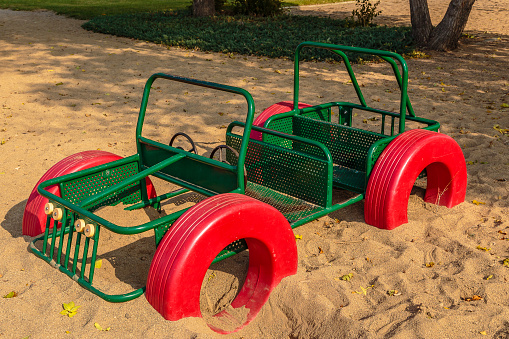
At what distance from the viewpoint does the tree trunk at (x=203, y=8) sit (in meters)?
15.4

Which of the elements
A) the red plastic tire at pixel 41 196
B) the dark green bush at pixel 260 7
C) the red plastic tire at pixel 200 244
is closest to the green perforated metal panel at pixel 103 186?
the red plastic tire at pixel 41 196

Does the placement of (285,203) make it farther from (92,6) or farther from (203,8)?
(92,6)

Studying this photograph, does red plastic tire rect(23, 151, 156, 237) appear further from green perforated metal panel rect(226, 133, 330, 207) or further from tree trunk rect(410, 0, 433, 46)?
tree trunk rect(410, 0, 433, 46)

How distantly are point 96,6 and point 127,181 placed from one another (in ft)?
59.4

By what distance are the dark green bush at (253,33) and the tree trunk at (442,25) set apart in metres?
0.34

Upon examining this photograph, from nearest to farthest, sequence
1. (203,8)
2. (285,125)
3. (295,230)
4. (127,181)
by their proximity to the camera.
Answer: (127,181) → (295,230) → (285,125) → (203,8)


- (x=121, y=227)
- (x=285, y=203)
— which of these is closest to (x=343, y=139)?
(x=285, y=203)

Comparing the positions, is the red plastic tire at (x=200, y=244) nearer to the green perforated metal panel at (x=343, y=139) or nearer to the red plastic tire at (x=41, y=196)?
the red plastic tire at (x=41, y=196)

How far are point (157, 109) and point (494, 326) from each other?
19.5 feet

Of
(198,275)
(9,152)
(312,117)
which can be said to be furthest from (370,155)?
(9,152)

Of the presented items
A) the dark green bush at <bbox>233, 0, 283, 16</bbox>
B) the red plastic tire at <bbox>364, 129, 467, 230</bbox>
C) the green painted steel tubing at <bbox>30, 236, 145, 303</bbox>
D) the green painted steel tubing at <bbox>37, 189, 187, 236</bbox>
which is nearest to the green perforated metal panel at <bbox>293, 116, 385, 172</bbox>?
the red plastic tire at <bbox>364, 129, 467, 230</bbox>

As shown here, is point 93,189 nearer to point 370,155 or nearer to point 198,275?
point 198,275

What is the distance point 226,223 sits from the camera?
2916mm

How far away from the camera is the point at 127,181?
11.7 feet
